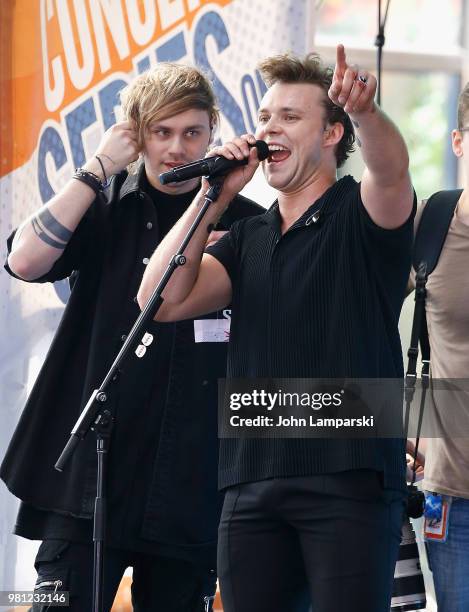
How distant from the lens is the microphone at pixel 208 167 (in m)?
1.93

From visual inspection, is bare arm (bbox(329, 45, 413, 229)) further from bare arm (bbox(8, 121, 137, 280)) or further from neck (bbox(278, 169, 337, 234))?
bare arm (bbox(8, 121, 137, 280))

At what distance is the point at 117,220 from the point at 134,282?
0.18 m

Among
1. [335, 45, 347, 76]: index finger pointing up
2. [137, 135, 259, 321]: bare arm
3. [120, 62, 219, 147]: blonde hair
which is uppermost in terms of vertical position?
[120, 62, 219, 147]: blonde hair

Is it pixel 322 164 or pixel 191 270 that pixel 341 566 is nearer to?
pixel 191 270

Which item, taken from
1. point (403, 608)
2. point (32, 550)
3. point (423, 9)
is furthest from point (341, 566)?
point (423, 9)

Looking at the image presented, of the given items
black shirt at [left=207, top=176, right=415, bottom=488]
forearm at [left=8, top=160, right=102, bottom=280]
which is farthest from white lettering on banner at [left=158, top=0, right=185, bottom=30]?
black shirt at [left=207, top=176, right=415, bottom=488]

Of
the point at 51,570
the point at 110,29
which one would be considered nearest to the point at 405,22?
the point at 110,29

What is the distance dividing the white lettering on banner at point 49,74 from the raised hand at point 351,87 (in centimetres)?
186

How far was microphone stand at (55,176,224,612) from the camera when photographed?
1.88 metres

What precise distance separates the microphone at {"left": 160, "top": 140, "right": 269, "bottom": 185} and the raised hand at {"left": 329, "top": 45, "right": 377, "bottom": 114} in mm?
355

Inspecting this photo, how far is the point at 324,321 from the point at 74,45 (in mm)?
1870

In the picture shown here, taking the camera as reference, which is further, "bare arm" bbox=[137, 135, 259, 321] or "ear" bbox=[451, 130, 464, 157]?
"ear" bbox=[451, 130, 464, 157]

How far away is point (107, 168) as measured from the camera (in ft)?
7.94

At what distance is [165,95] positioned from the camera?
7.95 feet
